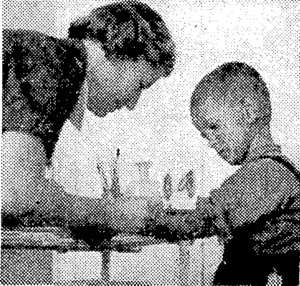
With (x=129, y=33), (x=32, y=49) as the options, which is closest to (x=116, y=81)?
(x=129, y=33)

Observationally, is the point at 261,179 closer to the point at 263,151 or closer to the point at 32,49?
the point at 263,151

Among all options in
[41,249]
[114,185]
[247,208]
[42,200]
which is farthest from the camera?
[114,185]

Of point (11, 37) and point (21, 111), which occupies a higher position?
point (11, 37)

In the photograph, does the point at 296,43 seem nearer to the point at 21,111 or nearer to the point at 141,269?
the point at 141,269

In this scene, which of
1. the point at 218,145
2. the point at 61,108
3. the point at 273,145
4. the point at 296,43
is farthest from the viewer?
the point at 296,43

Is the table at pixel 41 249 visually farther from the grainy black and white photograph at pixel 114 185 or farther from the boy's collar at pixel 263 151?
the boy's collar at pixel 263 151

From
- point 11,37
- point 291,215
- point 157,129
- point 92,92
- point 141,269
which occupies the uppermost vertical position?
point 11,37

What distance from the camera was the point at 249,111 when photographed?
1.36 m

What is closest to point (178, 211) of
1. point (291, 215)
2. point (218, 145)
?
point (291, 215)

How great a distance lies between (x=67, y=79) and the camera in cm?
97

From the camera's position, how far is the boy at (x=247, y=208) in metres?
1.08

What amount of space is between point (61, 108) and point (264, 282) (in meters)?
0.60

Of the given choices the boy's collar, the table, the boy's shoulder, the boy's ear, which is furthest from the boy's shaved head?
the table

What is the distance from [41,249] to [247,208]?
2.15ft
